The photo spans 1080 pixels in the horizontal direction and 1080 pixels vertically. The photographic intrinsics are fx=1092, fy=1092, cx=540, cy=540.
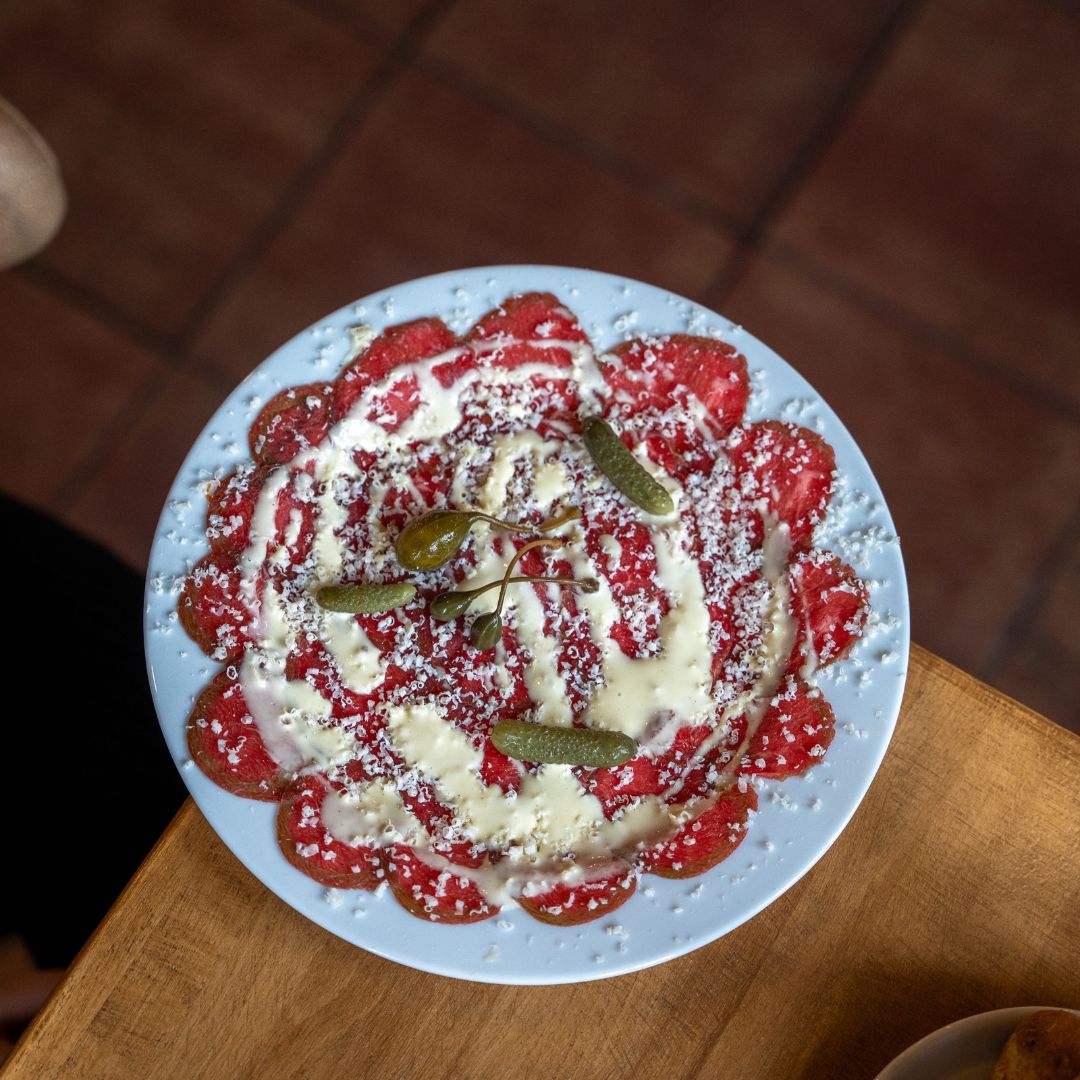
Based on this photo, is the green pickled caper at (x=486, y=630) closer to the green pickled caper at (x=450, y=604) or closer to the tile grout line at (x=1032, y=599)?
the green pickled caper at (x=450, y=604)

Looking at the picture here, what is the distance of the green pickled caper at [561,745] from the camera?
915mm

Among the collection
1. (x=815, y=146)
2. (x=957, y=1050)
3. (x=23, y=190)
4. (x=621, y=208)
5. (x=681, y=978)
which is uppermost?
(x=815, y=146)

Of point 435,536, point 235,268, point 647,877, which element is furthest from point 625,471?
point 235,268

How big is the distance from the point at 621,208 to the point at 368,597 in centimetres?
101

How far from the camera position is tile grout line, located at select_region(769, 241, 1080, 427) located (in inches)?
65.5

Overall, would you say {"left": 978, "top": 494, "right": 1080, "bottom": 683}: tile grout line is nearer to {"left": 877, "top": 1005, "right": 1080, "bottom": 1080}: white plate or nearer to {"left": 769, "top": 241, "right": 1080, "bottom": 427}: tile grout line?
{"left": 769, "top": 241, "right": 1080, "bottom": 427}: tile grout line

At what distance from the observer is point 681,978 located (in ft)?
3.12

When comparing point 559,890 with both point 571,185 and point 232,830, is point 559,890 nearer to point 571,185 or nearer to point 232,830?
point 232,830

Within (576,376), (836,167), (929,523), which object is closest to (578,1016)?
(576,376)

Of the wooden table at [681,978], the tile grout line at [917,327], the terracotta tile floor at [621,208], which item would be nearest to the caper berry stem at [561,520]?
the wooden table at [681,978]

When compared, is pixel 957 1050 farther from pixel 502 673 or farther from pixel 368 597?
pixel 368 597

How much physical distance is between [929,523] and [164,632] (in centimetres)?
114

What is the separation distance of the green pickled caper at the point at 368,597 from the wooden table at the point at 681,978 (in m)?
0.22

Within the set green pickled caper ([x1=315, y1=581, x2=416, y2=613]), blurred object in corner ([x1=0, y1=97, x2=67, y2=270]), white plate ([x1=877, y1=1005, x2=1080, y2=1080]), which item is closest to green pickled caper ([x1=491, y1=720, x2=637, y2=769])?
green pickled caper ([x1=315, y1=581, x2=416, y2=613])
